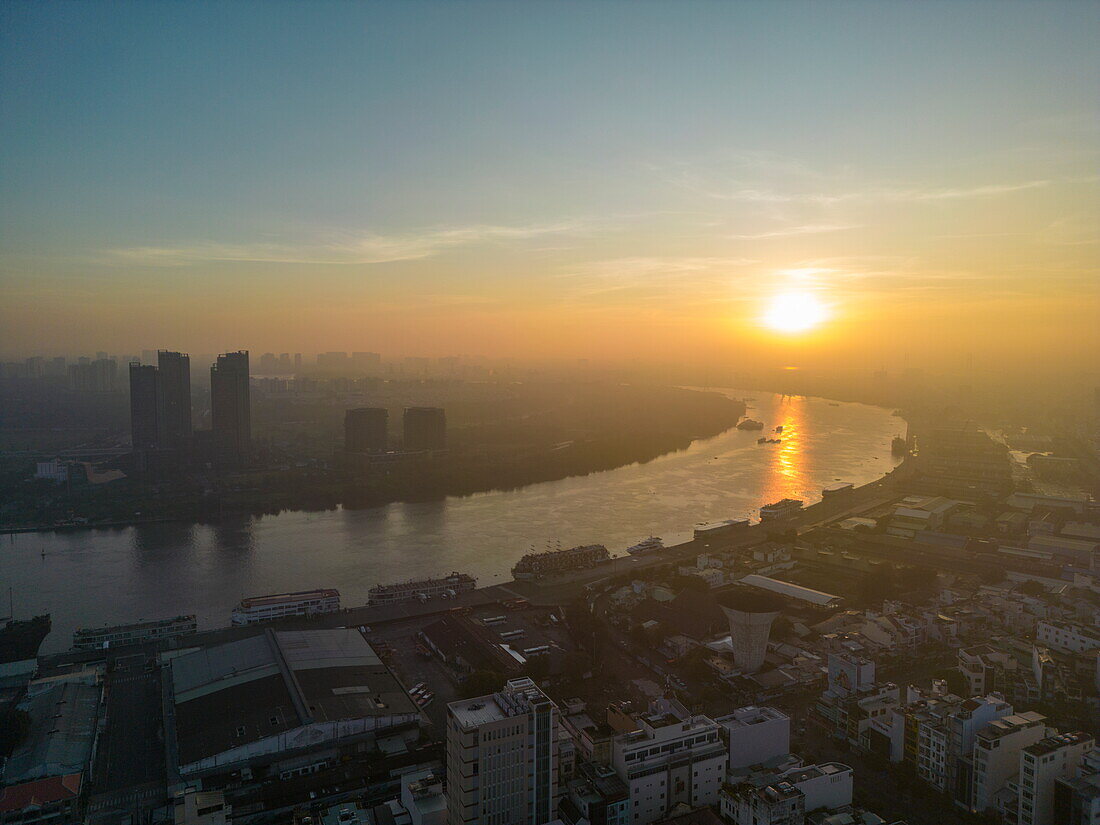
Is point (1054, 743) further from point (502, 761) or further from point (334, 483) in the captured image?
point (334, 483)

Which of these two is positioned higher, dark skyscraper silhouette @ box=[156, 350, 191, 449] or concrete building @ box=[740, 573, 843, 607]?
dark skyscraper silhouette @ box=[156, 350, 191, 449]

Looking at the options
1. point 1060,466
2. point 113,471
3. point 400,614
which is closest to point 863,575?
point 400,614

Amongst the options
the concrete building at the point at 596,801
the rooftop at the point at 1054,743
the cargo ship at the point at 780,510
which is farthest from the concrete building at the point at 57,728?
the cargo ship at the point at 780,510

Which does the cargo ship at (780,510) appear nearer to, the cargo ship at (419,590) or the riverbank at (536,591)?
the riverbank at (536,591)

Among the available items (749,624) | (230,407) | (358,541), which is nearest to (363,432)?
(230,407)

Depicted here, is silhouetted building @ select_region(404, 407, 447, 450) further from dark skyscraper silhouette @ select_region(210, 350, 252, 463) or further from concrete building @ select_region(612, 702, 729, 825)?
concrete building @ select_region(612, 702, 729, 825)

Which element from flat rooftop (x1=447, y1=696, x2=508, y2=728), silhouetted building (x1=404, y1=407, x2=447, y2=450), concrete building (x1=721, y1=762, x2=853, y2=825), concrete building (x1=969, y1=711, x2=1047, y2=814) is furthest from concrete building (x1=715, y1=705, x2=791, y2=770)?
silhouetted building (x1=404, y1=407, x2=447, y2=450)

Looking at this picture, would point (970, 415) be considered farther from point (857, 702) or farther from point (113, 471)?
point (113, 471)
